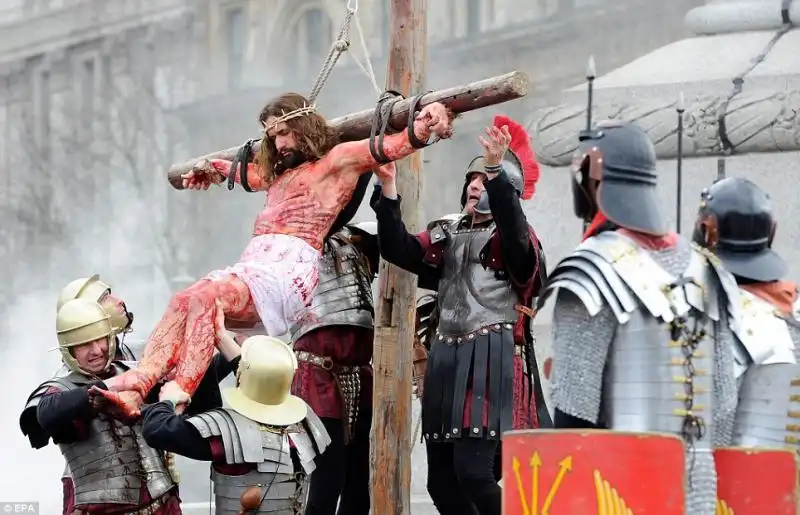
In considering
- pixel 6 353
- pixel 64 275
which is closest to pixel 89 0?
pixel 64 275

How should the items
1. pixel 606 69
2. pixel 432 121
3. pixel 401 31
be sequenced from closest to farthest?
pixel 432 121
pixel 401 31
pixel 606 69

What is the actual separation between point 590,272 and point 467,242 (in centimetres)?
189

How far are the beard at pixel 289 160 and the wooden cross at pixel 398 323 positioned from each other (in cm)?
29

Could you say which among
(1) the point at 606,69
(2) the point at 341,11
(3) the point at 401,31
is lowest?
(3) the point at 401,31

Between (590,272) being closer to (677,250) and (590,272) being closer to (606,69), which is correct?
(677,250)

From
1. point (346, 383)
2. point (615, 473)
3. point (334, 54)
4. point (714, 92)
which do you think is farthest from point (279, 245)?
point (714, 92)

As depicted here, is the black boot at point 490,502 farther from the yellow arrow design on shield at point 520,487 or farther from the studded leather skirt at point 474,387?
the yellow arrow design on shield at point 520,487

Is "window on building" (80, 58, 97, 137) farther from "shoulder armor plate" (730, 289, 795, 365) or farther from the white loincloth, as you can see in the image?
"shoulder armor plate" (730, 289, 795, 365)

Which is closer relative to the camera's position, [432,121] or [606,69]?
[432,121]

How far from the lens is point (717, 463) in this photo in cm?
626

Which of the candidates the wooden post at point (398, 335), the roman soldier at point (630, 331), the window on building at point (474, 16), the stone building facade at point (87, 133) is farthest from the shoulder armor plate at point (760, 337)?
the stone building facade at point (87, 133)

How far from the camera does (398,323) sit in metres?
8.62

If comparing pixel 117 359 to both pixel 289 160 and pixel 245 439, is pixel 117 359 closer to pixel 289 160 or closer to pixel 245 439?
pixel 289 160

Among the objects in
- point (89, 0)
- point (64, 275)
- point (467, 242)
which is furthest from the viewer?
point (89, 0)
